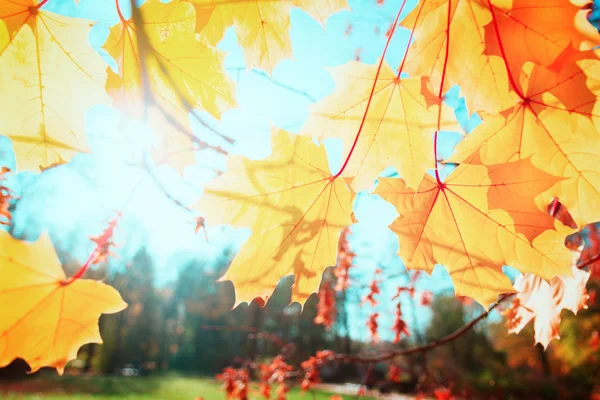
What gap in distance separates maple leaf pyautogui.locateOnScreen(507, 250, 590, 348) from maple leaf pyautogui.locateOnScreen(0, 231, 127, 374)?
1.18 m

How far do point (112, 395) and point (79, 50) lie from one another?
59.3ft

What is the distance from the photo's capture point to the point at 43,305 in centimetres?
64

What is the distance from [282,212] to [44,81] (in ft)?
1.88

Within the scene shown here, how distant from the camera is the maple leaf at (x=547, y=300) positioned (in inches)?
41.1

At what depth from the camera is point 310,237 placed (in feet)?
2.64

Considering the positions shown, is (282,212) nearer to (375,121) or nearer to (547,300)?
(375,121)

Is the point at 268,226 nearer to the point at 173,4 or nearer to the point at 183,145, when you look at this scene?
the point at 183,145

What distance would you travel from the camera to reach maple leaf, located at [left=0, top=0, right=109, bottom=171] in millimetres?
726

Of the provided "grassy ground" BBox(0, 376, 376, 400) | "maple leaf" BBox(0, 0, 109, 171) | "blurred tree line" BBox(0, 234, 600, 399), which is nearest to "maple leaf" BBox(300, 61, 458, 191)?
"maple leaf" BBox(0, 0, 109, 171)

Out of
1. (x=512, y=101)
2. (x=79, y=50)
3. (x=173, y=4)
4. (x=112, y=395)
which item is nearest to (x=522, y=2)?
(x=512, y=101)

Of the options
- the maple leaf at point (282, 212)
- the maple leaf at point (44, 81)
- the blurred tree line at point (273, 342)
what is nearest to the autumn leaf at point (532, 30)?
the maple leaf at point (282, 212)

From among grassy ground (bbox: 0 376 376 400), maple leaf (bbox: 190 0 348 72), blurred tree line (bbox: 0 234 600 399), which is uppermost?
maple leaf (bbox: 190 0 348 72)

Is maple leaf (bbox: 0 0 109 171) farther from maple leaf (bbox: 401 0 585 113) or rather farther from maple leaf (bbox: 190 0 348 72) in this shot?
maple leaf (bbox: 401 0 585 113)

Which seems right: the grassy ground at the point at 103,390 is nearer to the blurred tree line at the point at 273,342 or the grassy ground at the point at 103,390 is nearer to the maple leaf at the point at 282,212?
the blurred tree line at the point at 273,342
